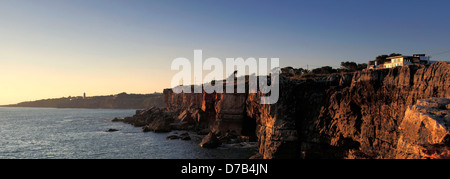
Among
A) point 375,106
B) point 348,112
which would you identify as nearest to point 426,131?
point 375,106

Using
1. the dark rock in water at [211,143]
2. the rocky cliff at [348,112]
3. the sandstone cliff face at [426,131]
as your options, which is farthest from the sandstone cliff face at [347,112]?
the dark rock in water at [211,143]

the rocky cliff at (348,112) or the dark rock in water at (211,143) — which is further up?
the rocky cliff at (348,112)

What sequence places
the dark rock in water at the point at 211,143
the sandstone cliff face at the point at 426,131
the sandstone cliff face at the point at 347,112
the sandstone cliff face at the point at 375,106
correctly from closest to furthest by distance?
the sandstone cliff face at the point at 426,131 → the sandstone cliff face at the point at 375,106 → the sandstone cliff face at the point at 347,112 → the dark rock in water at the point at 211,143

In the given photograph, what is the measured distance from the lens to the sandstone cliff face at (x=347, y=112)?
2138 cm

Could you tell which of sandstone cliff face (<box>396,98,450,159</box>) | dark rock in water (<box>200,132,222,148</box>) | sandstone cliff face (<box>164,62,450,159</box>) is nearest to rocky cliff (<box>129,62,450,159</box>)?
sandstone cliff face (<box>164,62,450,159</box>)

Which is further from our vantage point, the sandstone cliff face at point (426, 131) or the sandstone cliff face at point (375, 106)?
the sandstone cliff face at point (375, 106)

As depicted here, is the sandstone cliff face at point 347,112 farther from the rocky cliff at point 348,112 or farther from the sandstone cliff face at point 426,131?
the sandstone cliff face at point 426,131

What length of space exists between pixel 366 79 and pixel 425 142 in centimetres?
1299

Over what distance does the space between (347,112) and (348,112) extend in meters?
0.11

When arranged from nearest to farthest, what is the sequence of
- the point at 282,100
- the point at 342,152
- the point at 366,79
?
1. the point at 366,79
2. the point at 342,152
3. the point at 282,100

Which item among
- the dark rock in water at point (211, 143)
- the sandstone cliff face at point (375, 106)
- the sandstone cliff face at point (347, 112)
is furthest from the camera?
the dark rock in water at point (211, 143)

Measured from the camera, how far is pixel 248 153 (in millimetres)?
41719
